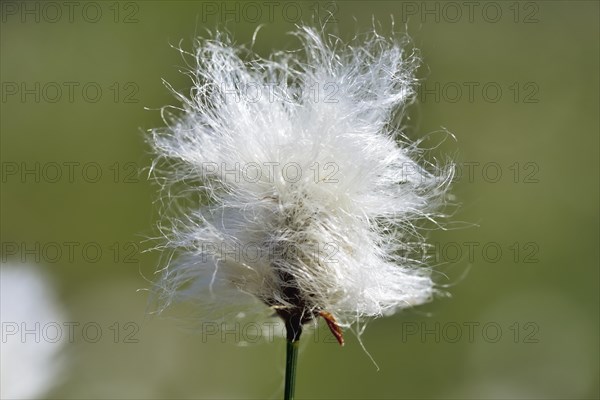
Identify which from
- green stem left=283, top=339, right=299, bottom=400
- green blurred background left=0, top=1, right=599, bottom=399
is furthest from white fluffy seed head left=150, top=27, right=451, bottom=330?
→ green blurred background left=0, top=1, right=599, bottom=399

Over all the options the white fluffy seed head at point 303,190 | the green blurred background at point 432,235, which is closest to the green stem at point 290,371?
the white fluffy seed head at point 303,190

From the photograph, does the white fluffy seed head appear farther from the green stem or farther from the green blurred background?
the green blurred background

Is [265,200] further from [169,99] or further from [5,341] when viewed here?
[169,99]

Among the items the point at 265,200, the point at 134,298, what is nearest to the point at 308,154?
the point at 265,200

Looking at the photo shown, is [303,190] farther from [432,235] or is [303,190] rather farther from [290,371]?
[432,235]

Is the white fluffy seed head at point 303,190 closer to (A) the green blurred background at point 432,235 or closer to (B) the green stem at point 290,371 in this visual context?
(B) the green stem at point 290,371
